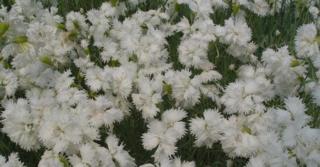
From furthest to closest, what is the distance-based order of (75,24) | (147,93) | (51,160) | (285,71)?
(75,24) < (285,71) < (147,93) < (51,160)

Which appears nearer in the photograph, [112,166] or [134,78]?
[112,166]

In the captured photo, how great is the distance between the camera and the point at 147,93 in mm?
2645

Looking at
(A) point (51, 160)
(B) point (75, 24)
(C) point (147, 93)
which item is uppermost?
(B) point (75, 24)

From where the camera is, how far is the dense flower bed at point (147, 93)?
7.77ft

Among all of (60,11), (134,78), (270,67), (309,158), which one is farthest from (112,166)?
(60,11)

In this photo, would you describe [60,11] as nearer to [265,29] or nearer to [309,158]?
[265,29]

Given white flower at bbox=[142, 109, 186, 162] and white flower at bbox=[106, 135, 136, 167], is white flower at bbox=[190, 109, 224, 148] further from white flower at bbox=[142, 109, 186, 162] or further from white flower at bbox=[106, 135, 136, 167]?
white flower at bbox=[106, 135, 136, 167]

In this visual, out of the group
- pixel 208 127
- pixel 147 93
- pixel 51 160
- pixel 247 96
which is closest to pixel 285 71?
pixel 247 96

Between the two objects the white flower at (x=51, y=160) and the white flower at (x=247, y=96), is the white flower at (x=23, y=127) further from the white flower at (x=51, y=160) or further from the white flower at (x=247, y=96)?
the white flower at (x=247, y=96)

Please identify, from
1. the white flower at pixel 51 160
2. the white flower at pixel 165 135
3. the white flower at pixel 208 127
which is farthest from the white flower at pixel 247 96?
the white flower at pixel 51 160

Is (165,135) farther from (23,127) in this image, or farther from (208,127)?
(23,127)

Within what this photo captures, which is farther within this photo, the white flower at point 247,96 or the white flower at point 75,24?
the white flower at point 75,24

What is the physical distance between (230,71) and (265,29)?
1.03 metres

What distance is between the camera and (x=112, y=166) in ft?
7.73
